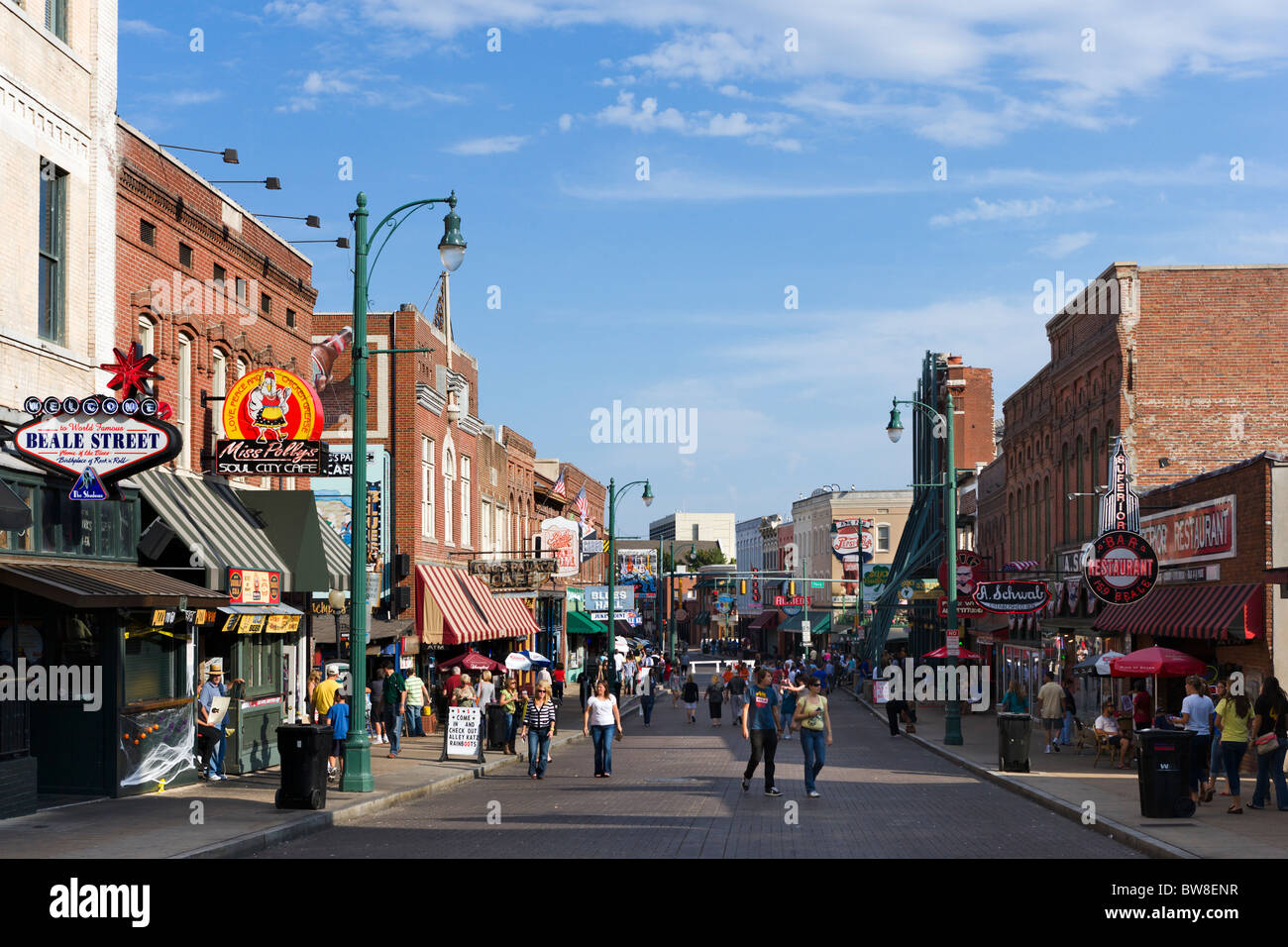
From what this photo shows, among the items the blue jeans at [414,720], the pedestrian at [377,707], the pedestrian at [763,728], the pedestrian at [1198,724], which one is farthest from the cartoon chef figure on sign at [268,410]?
the pedestrian at [1198,724]

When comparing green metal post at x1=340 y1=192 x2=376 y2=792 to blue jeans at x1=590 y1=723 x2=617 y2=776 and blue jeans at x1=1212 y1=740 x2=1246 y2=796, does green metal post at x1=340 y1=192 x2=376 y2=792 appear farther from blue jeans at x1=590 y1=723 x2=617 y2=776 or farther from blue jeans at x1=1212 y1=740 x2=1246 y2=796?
blue jeans at x1=1212 y1=740 x2=1246 y2=796

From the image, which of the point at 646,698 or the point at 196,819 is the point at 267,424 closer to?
the point at 196,819

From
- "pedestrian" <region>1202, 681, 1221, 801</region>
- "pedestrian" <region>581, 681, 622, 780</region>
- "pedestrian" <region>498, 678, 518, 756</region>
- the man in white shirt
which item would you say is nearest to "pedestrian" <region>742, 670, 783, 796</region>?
"pedestrian" <region>581, 681, 622, 780</region>

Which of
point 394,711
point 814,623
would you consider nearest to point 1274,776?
point 394,711

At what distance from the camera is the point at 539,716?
24656 millimetres

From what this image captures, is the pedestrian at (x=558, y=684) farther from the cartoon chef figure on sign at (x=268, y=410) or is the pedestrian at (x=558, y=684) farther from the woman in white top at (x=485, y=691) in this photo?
the cartoon chef figure on sign at (x=268, y=410)

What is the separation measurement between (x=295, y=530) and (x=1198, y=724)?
15.4 m

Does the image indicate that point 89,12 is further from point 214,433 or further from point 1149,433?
point 1149,433

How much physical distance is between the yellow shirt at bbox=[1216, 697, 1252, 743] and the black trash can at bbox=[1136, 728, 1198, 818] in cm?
262

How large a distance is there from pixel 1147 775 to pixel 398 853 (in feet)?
29.0

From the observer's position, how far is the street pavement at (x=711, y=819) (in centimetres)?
1527
